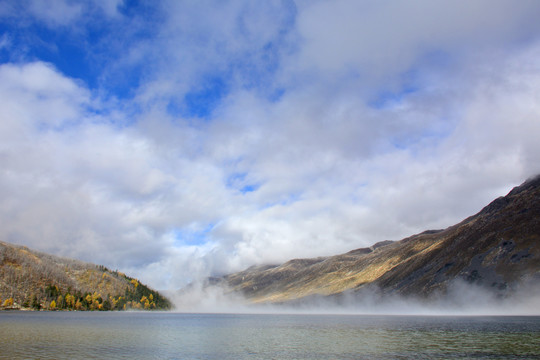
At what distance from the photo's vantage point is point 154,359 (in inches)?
2267

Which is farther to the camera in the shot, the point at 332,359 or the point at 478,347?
the point at 478,347

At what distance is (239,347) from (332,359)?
23.9 metres

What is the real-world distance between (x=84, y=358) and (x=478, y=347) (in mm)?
67485

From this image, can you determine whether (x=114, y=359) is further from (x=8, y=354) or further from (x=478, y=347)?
(x=478, y=347)

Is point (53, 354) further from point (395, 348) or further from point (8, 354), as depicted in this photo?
point (395, 348)

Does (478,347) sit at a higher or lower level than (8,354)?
lower

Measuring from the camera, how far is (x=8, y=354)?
5659 centimetres

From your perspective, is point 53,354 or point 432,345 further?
point 432,345

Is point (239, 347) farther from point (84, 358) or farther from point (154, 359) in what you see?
point (84, 358)

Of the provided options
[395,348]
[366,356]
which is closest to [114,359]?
[366,356]

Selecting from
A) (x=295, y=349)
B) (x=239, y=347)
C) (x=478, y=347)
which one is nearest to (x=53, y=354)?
(x=239, y=347)

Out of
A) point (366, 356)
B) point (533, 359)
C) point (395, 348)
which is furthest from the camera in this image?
point (395, 348)

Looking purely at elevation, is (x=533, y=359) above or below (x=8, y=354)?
below

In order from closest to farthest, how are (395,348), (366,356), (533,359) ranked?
(533,359) → (366,356) → (395,348)
